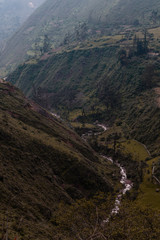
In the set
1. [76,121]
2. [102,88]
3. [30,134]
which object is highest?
[30,134]

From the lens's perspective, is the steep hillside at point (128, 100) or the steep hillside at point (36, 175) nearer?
the steep hillside at point (36, 175)

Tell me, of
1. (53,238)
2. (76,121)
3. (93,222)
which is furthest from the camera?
(76,121)

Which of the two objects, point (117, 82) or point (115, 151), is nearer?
point (115, 151)

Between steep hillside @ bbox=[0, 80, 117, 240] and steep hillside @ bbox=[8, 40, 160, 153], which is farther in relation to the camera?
steep hillside @ bbox=[8, 40, 160, 153]

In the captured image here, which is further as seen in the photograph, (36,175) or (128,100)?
(128,100)

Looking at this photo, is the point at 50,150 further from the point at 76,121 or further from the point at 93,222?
the point at 76,121

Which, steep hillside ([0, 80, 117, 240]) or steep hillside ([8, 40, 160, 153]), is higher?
steep hillside ([0, 80, 117, 240])

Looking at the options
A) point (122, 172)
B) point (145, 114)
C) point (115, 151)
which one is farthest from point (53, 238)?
point (145, 114)

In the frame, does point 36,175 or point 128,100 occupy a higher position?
point 36,175
